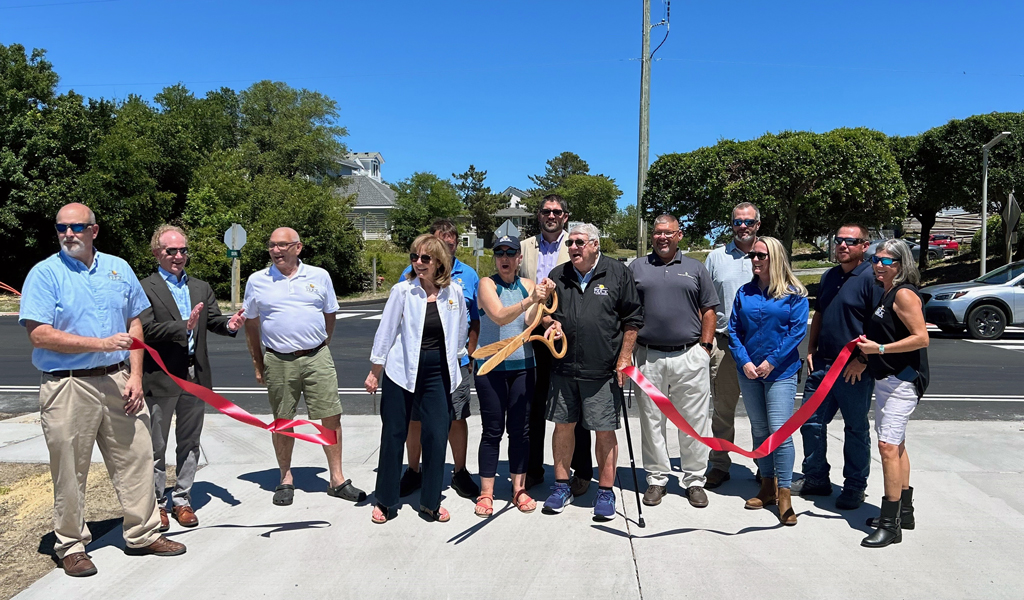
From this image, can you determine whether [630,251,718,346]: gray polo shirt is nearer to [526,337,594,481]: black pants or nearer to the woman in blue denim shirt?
the woman in blue denim shirt

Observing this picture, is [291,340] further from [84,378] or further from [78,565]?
[78,565]

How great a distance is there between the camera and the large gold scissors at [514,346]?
449cm

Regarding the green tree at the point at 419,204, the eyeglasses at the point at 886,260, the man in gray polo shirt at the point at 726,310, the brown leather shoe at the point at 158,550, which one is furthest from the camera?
the green tree at the point at 419,204

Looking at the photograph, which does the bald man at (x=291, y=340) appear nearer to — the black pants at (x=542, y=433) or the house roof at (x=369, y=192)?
the black pants at (x=542, y=433)

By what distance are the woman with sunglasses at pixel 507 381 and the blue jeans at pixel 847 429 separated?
74.5 inches

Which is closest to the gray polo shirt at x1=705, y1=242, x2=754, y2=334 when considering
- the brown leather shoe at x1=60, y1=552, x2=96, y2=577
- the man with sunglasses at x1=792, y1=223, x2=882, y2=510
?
the man with sunglasses at x1=792, y1=223, x2=882, y2=510

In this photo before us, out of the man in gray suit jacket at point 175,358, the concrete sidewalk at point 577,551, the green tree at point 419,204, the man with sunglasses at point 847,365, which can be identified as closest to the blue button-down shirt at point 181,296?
the man in gray suit jacket at point 175,358

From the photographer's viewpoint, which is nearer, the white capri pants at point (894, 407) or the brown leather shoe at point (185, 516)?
the white capri pants at point (894, 407)

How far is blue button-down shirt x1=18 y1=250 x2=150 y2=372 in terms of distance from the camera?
3615 millimetres

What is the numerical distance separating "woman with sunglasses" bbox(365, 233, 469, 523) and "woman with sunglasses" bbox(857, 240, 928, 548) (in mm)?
2526

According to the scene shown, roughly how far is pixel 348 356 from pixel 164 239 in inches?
319

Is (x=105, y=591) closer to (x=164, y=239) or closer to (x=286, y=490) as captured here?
(x=286, y=490)

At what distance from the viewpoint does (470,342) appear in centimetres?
503

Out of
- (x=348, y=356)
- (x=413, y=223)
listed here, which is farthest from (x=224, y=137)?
(x=348, y=356)
